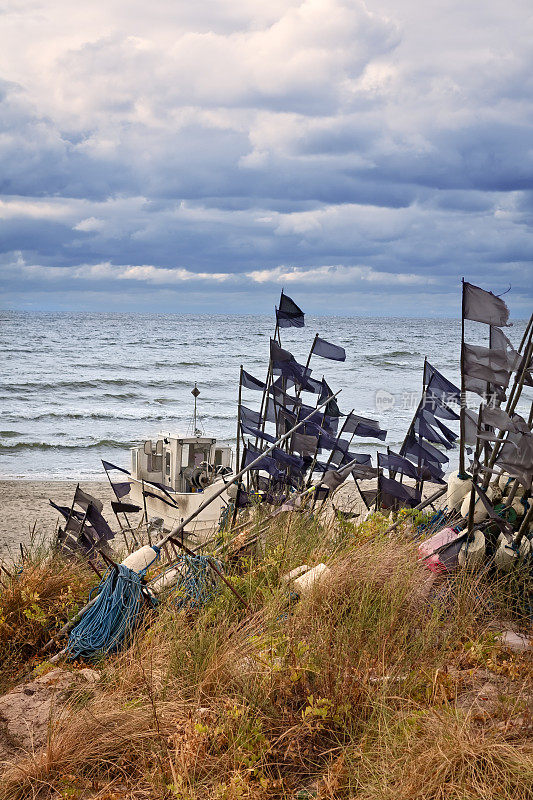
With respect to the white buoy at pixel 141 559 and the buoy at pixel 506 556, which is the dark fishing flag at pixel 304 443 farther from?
the buoy at pixel 506 556

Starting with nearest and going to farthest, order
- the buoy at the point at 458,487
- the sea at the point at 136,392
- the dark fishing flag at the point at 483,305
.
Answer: the dark fishing flag at the point at 483,305 < the buoy at the point at 458,487 < the sea at the point at 136,392

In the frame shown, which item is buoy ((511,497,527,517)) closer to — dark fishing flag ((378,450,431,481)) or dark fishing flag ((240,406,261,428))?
dark fishing flag ((378,450,431,481))

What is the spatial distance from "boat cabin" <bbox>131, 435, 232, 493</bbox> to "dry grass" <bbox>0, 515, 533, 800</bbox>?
7.73 m

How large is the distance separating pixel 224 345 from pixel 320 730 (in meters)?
60.7

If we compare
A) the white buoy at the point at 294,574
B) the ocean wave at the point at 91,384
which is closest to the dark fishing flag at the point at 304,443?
the white buoy at the point at 294,574

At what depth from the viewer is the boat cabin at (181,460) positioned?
12.4 meters

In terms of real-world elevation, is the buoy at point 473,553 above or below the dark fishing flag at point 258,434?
below

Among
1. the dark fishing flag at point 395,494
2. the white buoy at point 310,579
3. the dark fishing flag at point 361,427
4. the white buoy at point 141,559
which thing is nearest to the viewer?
the white buoy at point 310,579

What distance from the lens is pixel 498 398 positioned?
5.55m

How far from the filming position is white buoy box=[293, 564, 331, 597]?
4.54m

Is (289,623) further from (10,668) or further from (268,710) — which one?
(10,668)

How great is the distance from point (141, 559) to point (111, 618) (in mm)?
652

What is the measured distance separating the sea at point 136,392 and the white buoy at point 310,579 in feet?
29.4

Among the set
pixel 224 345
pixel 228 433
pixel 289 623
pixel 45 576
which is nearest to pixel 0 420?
pixel 228 433
